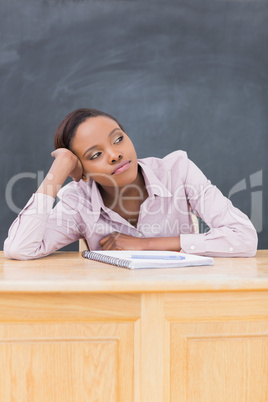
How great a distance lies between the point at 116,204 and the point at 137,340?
751 millimetres

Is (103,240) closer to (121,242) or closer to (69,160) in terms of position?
(121,242)

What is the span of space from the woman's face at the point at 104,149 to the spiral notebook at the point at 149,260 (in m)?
0.32

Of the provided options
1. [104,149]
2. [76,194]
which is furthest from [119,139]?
[76,194]

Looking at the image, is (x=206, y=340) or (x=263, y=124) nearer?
(x=206, y=340)

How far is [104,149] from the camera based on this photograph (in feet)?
4.83

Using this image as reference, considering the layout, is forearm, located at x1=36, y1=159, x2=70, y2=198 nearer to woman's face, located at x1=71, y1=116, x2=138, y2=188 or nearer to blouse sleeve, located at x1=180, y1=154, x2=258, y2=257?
woman's face, located at x1=71, y1=116, x2=138, y2=188

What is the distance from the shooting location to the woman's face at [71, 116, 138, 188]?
1472 mm

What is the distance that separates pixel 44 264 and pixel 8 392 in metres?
0.37

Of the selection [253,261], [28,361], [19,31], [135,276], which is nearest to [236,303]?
[135,276]

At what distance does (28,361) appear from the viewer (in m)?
0.96

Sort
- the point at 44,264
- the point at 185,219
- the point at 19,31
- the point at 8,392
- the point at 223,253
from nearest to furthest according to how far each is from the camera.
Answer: the point at 8,392 → the point at 44,264 → the point at 223,253 → the point at 185,219 → the point at 19,31

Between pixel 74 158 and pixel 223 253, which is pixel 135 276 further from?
pixel 74 158

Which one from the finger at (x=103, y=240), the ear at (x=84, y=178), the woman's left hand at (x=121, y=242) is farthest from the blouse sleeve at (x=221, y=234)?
the ear at (x=84, y=178)

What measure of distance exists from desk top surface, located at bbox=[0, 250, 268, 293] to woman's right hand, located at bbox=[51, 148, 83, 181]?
16.7 inches
